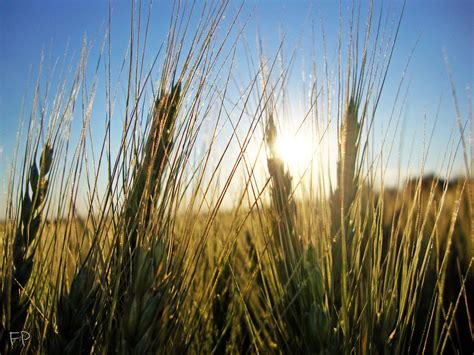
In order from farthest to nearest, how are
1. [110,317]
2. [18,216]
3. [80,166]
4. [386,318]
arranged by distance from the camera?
1. [18,216]
2. [80,166]
3. [386,318]
4. [110,317]

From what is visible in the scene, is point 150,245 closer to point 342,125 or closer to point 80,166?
point 80,166

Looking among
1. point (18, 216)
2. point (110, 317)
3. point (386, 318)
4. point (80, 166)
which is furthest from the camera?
point (18, 216)

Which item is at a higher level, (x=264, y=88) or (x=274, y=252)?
(x=264, y=88)

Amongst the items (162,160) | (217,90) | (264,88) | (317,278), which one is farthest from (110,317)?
(264,88)

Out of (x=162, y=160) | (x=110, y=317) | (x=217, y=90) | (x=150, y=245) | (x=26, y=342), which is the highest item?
(x=217, y=90)

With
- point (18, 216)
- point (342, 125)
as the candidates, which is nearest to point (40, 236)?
point (18, 216)

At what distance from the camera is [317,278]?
1166 mm

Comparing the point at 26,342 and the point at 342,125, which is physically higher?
the point at 342,125

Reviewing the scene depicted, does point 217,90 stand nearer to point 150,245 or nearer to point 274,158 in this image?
point 274,158

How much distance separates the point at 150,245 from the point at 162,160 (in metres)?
0.21

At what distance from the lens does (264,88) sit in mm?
1340

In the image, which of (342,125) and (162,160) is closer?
(162,160)

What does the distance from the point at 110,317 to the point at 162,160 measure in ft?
1.23

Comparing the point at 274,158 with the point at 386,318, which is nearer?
the point at 386,318
